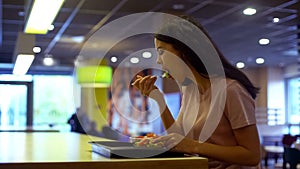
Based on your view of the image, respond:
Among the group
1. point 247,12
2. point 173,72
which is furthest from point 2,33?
point 173,72

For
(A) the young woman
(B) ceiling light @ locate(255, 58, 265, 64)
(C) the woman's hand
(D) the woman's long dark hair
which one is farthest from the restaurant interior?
(D) the woman's long dark hair

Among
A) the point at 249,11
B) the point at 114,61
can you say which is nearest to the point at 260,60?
the point at 114,61

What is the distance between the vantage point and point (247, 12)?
5820mm

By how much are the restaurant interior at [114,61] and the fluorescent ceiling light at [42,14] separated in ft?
0.05

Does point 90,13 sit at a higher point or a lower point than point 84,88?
higher

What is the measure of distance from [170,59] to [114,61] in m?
8.06

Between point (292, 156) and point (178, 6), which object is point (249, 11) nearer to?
point (178, 6)

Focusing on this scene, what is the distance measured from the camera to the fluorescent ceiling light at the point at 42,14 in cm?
254

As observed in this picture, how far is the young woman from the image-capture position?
1.26 metres

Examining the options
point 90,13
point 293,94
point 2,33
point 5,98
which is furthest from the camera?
point 293,94

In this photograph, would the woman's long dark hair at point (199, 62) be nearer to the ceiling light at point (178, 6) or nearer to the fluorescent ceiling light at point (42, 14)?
the fluorescent ceiling light at point (42, 14)

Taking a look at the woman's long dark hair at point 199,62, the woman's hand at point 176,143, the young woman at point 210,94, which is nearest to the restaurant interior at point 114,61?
the woman's hand at point 176,143

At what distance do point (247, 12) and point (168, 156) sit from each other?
16.3 feet

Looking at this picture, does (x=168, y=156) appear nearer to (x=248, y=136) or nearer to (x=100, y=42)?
(x=248, y=136)
